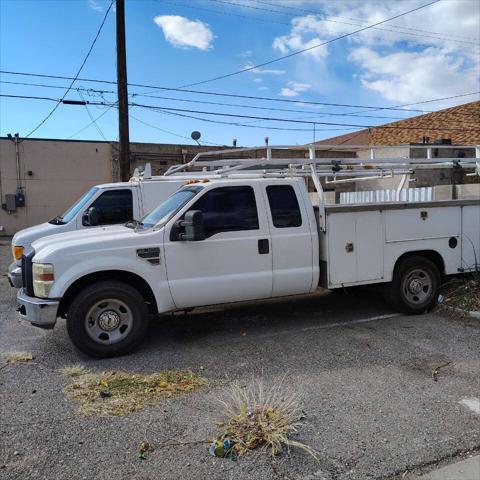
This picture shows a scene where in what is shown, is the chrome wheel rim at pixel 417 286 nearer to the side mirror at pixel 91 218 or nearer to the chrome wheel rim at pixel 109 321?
the chrome wheel rim at pixel 109 321

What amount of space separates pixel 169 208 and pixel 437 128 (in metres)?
28.1

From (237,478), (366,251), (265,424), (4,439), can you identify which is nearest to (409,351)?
(366,251)

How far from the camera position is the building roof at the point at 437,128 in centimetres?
2859

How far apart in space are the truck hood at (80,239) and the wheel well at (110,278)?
0.35 m

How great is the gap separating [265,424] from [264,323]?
313 cm

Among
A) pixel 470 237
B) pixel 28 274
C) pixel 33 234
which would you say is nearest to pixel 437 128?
pixel 470 237

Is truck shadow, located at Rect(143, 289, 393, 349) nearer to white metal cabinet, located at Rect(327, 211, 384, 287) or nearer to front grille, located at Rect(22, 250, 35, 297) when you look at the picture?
white metal cabinet, located at Rect(327, 211, 384, 287)

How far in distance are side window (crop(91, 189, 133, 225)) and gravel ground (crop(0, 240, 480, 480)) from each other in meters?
2.32

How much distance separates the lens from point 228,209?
5938mm

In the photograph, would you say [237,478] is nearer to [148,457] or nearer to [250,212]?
[148,457]

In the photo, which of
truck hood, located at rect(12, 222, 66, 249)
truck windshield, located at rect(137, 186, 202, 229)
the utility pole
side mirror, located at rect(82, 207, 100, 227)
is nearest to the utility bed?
truck windshield, located at rect(137, 186, 202, 229)

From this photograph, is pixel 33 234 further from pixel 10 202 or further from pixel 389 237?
pixel 10 202

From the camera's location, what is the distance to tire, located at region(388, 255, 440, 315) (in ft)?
22.5

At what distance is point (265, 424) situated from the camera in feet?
11.9
